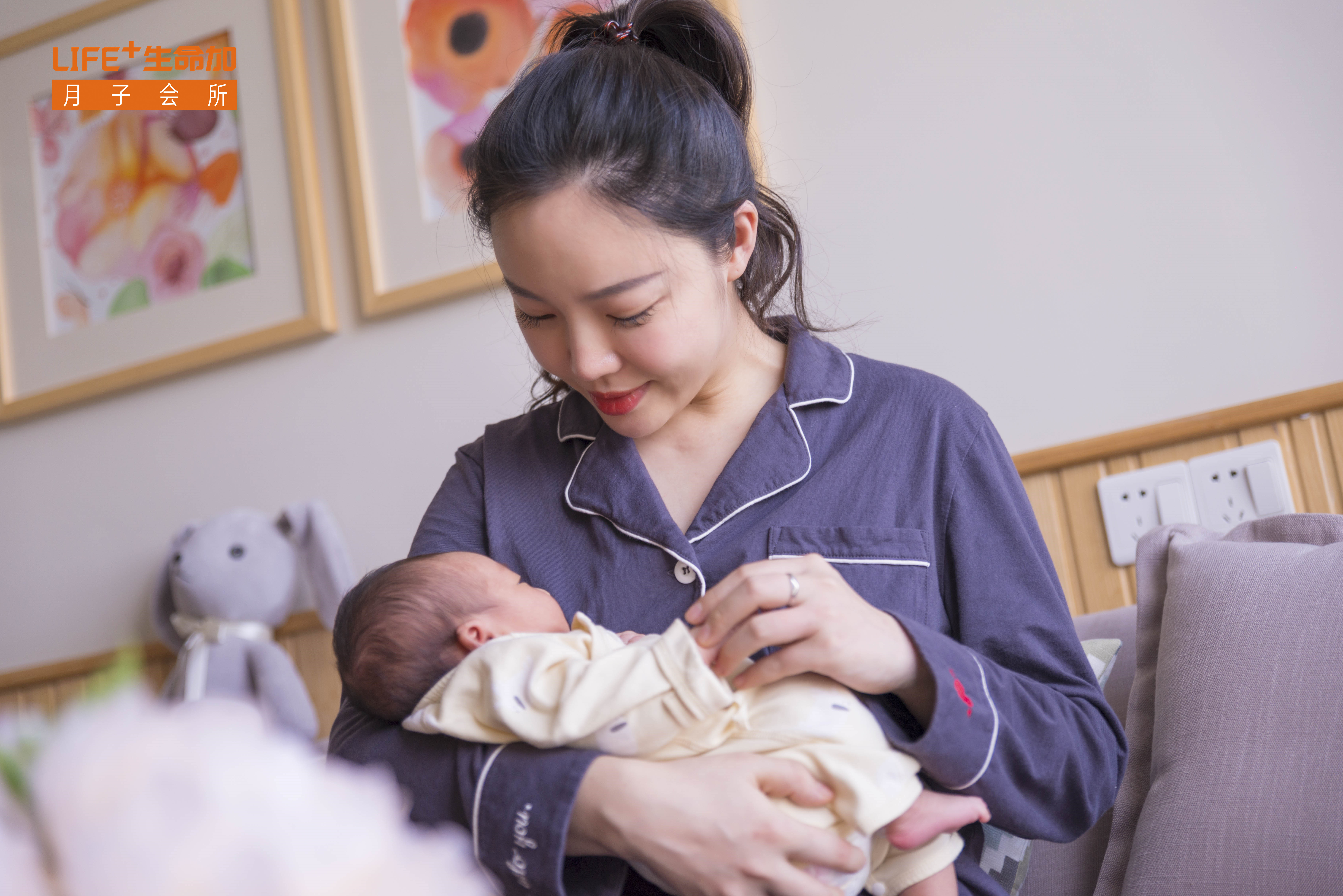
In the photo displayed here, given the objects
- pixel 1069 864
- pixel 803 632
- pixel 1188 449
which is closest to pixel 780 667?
pixel 803 632

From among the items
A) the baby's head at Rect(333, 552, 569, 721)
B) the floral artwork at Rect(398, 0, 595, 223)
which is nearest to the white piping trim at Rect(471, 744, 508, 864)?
the baby's head at Rect(333, 552, 569, 721)

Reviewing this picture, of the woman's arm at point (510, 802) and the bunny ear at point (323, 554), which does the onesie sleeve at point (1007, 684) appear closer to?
the woman's arm at point (510, 802)

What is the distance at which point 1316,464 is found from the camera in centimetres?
151

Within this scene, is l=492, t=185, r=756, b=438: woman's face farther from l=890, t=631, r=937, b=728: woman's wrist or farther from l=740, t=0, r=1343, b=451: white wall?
→ l=740, t=0, r=1343, b=451: white wall

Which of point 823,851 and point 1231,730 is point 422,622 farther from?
point 1231,730

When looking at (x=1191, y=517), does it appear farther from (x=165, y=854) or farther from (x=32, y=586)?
(x=32, y=586)

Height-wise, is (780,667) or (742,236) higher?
(742,236)

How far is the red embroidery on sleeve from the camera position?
0.95 m

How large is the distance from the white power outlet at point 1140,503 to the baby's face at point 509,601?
0.90 m

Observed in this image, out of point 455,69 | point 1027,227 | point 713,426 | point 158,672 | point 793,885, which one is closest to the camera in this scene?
point 793,885

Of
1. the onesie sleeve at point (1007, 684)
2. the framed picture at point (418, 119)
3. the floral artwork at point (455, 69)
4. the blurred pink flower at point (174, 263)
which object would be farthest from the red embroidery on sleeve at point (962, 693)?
the blurred pink flower at point (174, 263)

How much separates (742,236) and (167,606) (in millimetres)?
1535

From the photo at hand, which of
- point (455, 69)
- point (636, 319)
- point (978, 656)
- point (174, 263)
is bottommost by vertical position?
point (978, 656)

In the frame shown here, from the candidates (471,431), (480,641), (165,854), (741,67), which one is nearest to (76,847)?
(165,854)
